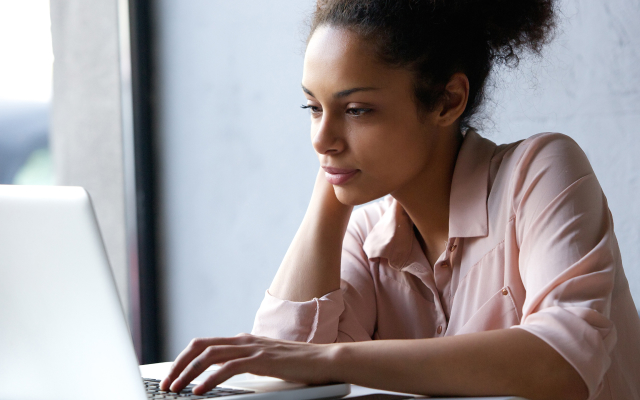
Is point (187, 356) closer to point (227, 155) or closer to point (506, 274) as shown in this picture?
point (506, 274)

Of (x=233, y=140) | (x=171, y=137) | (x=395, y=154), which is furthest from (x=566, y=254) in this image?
(x=171, y=137)

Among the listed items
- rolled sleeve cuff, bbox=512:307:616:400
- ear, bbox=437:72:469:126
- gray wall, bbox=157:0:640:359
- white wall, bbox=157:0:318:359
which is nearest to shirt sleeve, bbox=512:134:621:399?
rolled sleeve cuff, bbox=512:307:616:400

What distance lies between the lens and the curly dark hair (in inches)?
46.3

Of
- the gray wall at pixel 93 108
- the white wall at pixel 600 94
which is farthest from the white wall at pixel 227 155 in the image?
the white wall at pixel 600 94

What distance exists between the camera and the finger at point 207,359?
765 mm

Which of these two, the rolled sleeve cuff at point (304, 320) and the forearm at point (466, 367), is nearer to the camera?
the forearm at point (466, 367)

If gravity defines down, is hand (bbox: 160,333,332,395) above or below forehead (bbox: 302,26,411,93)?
below

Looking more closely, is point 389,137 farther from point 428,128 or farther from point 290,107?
point 290,107

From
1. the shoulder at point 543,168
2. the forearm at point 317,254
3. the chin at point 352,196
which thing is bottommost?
the forearm at point 317,254

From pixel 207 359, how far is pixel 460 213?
0.57 m

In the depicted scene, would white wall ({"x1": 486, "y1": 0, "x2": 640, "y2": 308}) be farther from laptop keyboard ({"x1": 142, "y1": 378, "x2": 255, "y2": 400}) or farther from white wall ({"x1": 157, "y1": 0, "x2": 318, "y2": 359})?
laptop keyboard ({"x1": 142, "y1": 378, "x2": 255, "y2": 400})

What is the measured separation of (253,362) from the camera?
78cm

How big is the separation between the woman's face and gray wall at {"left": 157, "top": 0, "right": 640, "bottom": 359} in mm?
513

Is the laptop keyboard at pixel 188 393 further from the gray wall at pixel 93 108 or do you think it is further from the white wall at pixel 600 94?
the gray wall at pixel 93 108
